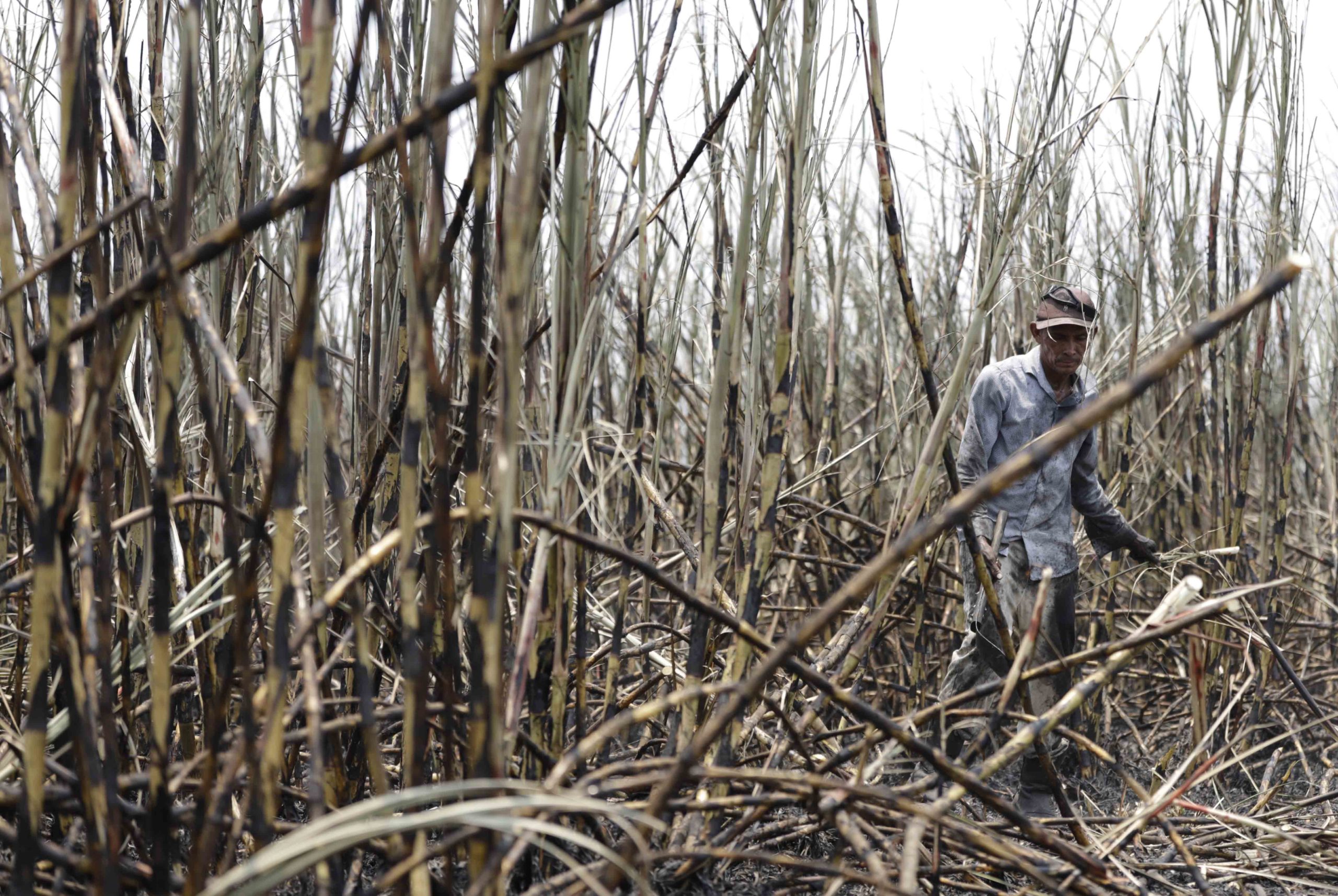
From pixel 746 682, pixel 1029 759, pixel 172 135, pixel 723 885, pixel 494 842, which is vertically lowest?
pixel 1029 759

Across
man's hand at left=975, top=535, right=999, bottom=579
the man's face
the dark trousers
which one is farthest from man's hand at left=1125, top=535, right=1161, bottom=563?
the man's face

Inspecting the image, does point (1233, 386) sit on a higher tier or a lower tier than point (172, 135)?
lower

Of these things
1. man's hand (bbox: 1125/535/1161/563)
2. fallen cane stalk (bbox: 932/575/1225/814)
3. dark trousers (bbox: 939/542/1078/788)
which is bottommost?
dark trousers (bbox: 939/542/1078/788)

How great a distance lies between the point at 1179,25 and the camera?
9.22ft

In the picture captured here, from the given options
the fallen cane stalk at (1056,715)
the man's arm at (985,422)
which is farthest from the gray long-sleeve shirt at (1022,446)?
the fallen cane stalk at (1056,715)

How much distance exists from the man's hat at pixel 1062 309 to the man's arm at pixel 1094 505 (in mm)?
333

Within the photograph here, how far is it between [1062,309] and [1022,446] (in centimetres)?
33

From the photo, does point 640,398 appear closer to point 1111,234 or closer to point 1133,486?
point 1133,486

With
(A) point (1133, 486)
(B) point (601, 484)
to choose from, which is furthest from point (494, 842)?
(A) point (1133, 486)

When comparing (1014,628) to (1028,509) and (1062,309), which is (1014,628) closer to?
(1028,509)

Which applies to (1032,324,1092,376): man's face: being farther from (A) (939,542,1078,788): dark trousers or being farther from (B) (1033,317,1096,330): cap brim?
(A) (939,542,1078,788): dark trousers

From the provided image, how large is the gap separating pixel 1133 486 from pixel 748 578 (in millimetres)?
2725

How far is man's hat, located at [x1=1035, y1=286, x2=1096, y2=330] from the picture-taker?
8.08ft

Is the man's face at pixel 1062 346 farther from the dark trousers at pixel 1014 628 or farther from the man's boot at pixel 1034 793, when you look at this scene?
the man's boot at pixel 1034 793
